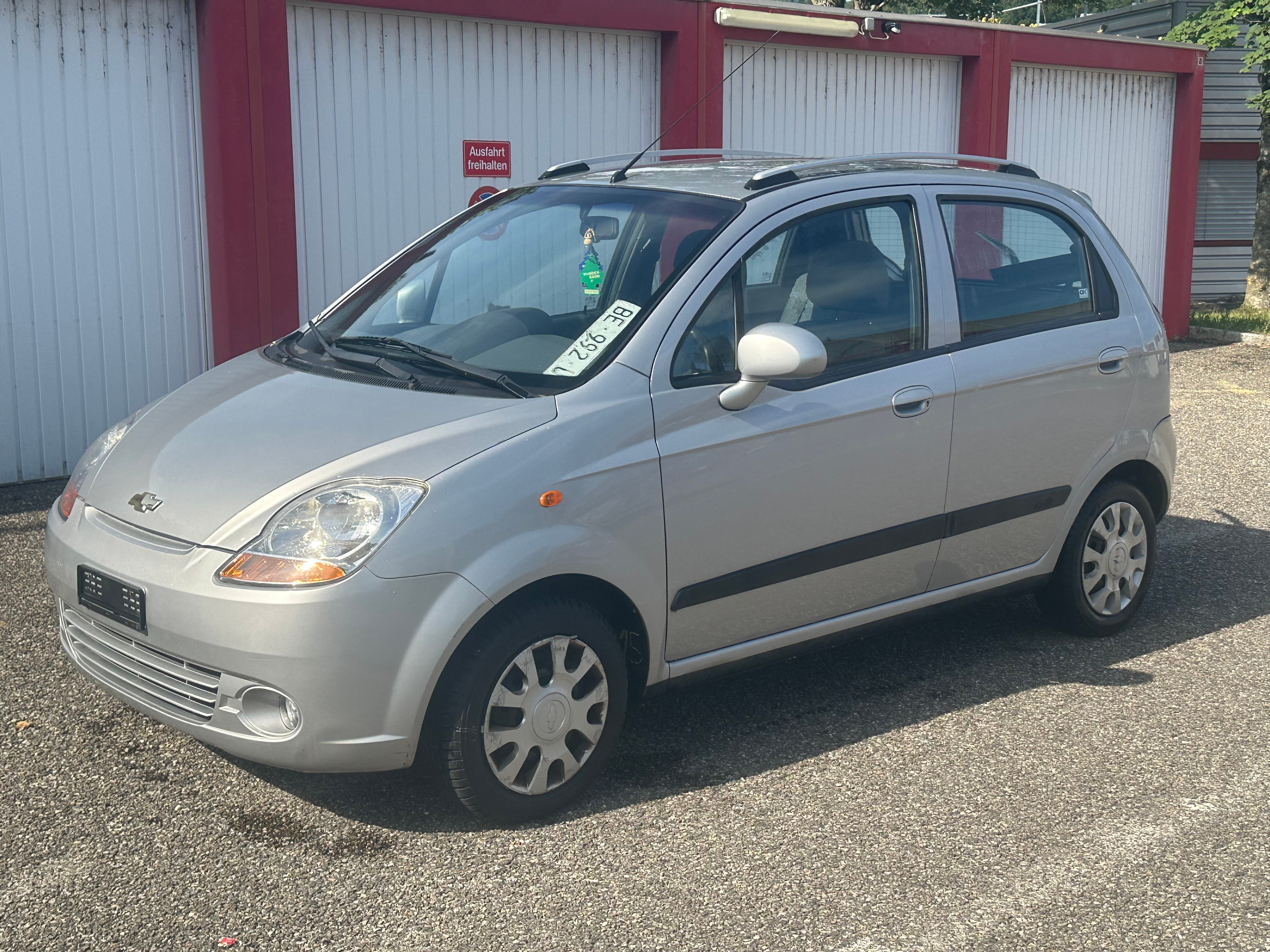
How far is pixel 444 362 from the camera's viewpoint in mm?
3982

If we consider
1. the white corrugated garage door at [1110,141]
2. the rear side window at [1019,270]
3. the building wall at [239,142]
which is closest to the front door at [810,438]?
the rear side window at [1019,270]

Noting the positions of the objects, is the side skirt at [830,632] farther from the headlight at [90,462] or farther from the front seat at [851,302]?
the headlight at [90,462]

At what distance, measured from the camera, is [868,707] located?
451 cm

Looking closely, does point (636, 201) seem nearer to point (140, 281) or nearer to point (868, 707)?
point (868, 707)

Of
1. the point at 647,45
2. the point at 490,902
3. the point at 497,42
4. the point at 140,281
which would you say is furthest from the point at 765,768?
the point at 647,45

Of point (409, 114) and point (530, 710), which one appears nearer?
point (530, 710)

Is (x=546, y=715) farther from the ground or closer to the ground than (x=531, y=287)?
closer to the ground

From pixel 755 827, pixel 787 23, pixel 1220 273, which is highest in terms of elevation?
pixel 787 23

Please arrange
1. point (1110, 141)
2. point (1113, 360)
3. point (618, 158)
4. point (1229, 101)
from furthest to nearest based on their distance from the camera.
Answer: point (1229, 101), point (1110, 141), point (618, 158), point (1113, 360)

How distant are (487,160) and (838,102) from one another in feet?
12.3

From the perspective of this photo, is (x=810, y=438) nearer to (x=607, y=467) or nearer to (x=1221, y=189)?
(x=607, y=467)

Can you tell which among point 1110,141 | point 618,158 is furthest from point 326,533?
point 1110,141

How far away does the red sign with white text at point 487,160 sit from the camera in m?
9.52

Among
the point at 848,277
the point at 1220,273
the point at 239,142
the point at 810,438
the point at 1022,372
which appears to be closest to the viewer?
the point at 810,438
